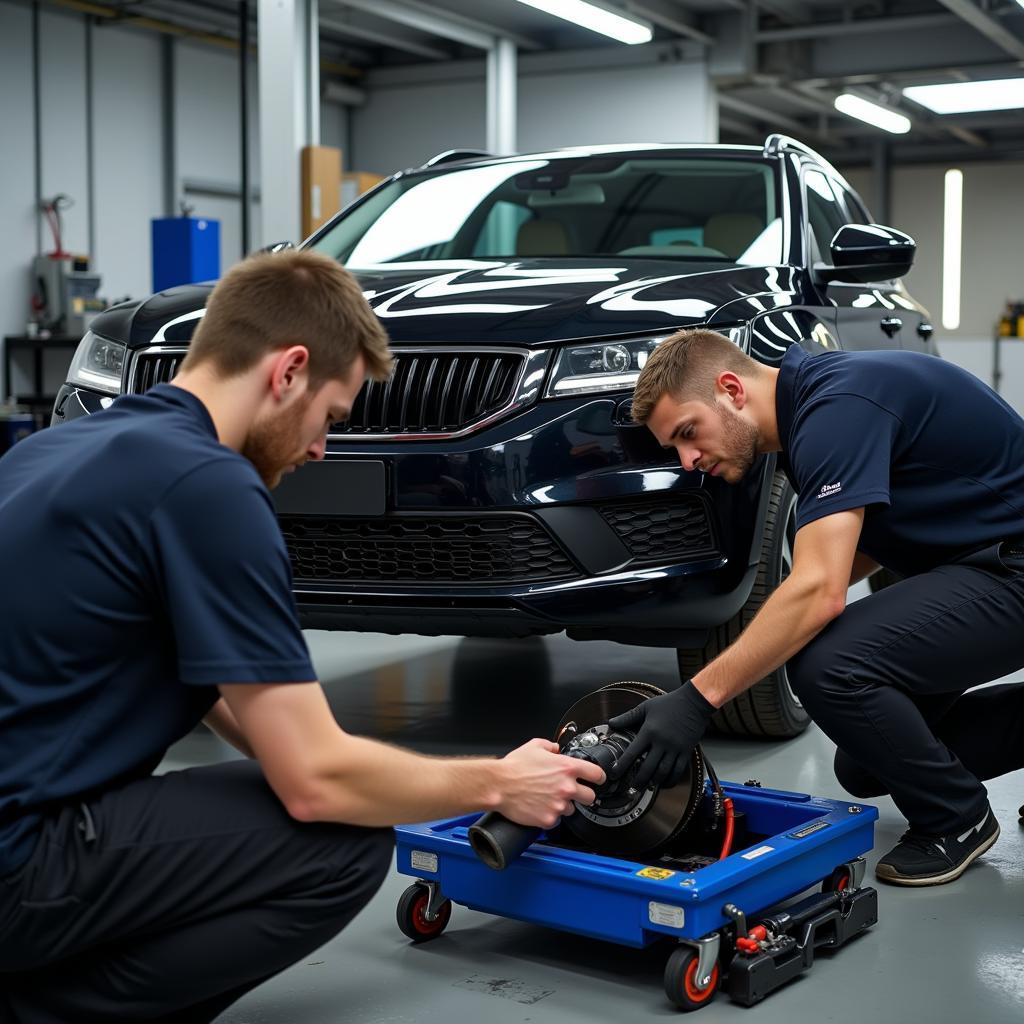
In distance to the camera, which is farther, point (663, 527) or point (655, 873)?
point (663, 527)

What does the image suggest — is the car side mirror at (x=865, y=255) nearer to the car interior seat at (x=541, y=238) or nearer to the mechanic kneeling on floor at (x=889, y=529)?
the car interior seat at (x=541, y=238)

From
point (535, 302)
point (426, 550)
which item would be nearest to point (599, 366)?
point (535, 302)

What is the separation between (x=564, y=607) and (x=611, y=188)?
1.88 metres

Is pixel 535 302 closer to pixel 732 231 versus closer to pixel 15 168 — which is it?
pixel 732 231

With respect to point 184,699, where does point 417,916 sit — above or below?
below

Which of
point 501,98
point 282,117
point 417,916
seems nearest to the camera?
point 417,916

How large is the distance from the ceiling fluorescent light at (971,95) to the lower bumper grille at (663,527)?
13.4 m

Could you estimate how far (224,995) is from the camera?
1.96m

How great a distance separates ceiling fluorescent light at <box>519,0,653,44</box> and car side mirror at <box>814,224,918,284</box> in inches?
301

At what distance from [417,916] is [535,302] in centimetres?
152

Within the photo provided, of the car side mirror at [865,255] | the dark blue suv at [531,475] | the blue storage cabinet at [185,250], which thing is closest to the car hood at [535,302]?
the dark blue suv at [531,475]

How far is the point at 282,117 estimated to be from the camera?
33.1ft

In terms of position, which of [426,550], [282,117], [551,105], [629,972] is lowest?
[629,972]

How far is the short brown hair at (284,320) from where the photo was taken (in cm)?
178
